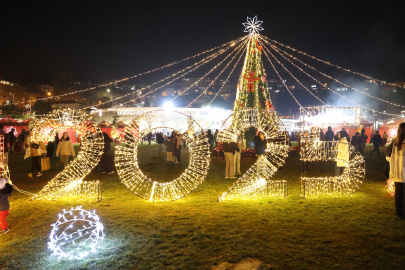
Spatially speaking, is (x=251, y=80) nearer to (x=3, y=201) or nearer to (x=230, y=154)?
(x=230, y=154)

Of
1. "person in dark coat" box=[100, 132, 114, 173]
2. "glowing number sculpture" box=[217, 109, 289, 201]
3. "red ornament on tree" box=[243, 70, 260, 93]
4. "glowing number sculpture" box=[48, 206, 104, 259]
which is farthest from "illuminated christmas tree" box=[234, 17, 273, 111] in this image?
"glowing number sculpture" box=[48, 206, 104, 259]

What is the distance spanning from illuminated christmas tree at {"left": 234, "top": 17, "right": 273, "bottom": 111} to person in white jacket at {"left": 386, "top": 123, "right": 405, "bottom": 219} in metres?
10.9

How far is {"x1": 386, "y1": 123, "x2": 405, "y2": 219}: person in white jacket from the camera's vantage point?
5.31 metres

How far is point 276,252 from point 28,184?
341 inches

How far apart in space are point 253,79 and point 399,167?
38.2 ft

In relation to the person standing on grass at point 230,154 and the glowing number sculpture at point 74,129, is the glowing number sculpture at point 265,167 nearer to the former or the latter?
the person standing on grass at point 230,154

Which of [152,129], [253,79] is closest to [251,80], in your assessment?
[253,79]

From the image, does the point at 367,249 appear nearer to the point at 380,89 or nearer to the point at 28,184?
the point at 28,184

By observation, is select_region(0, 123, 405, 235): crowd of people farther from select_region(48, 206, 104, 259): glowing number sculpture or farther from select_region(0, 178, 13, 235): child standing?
select_region(48, 206, 104, 259): glowing number sculpture

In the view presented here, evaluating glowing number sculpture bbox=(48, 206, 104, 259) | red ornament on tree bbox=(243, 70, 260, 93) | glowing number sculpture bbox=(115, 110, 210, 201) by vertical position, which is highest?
red ornament on tree bbox=(243, 70, 260, 93)

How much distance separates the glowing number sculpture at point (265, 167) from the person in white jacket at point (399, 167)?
2499mm

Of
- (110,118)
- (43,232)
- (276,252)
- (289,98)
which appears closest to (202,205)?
(276,252)

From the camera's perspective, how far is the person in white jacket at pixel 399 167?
17.4 feet

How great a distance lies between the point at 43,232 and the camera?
15.7 feet
